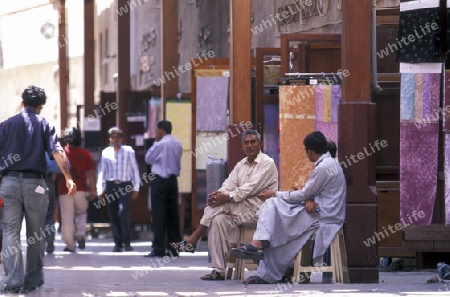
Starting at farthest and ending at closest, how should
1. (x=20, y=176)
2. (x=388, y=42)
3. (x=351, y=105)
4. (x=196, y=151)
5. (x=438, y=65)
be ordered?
(x=196, y=151)
(x=388, y=42)
(x=438, y=65)
(x=351, y=105)
(x=20, y=176)

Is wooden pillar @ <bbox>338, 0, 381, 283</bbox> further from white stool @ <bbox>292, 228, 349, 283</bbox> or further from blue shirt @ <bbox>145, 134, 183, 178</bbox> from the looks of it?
blue shirt @ <bbox>145, 134, 183, 178</bbox>

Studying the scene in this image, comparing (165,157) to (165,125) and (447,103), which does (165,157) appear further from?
(447,103)

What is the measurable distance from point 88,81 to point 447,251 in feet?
57.0

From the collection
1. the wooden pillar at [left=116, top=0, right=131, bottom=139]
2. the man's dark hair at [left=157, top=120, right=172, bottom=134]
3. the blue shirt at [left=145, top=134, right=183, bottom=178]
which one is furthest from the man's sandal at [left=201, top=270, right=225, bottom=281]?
the wooden pillar at [left=116, top=0, right=131, bottom=139]

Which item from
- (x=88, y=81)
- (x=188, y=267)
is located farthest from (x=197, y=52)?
(x=188, y=267)

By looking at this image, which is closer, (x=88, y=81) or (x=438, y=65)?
(x=438, y=65)

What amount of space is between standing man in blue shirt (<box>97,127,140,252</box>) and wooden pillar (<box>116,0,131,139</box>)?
5100mm

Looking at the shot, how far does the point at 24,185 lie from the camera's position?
1416 centimetres

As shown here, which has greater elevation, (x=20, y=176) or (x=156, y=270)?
(x=20, y=176)

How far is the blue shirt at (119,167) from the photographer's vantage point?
910 inches

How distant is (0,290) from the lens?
14.5 m

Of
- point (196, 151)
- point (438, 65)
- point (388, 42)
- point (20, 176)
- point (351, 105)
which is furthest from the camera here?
point (196, 151)

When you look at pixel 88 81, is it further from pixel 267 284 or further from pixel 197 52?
pixel 267 284

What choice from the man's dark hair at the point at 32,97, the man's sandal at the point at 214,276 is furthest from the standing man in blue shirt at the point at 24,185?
the man's sandal at the point at 214,276
